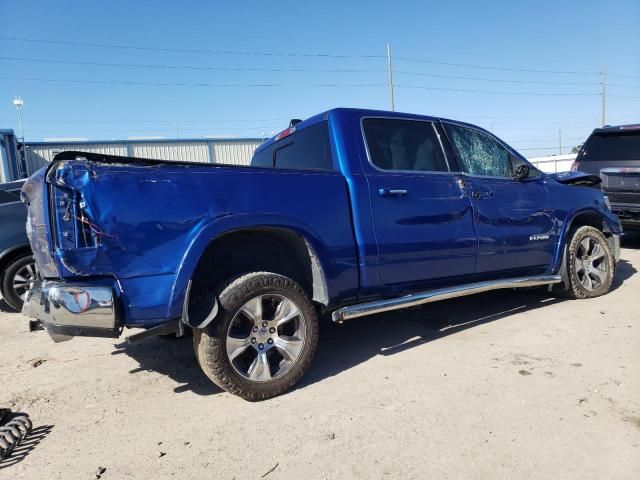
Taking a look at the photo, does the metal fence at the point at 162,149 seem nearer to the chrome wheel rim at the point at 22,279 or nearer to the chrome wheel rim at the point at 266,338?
the chrome wheel rim at the point at 22,279

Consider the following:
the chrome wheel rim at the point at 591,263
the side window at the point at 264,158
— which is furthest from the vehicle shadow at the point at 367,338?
the side window at the point at 264,158

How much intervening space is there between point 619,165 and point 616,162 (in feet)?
0.27

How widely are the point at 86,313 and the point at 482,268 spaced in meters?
3.24

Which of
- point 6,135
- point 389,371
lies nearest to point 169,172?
point 389,371

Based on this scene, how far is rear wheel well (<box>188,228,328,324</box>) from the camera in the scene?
10.5ft

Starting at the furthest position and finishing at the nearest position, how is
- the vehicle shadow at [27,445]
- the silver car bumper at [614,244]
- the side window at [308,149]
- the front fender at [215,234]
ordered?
the silver car bumper at [614,244], the side window at [308,149], the front fender at [215,234], the vehicle shadow at [27,445]

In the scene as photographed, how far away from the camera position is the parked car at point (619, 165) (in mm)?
7480

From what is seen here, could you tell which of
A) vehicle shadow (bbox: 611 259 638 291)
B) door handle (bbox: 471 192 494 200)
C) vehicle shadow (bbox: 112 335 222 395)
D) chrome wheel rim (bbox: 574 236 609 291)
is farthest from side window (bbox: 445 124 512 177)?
vehicle shadow (bbox: 112 335 222 395)

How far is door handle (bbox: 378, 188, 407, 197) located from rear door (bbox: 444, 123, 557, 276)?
32.2 inches

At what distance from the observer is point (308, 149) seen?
Answer: 3.99m

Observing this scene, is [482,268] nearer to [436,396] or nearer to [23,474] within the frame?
[436,396]

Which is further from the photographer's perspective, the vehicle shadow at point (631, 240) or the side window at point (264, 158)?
the vehicle shadow at point (631, 240)

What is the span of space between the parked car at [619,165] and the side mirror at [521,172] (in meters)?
4.09

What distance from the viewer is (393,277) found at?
11.9 feet
